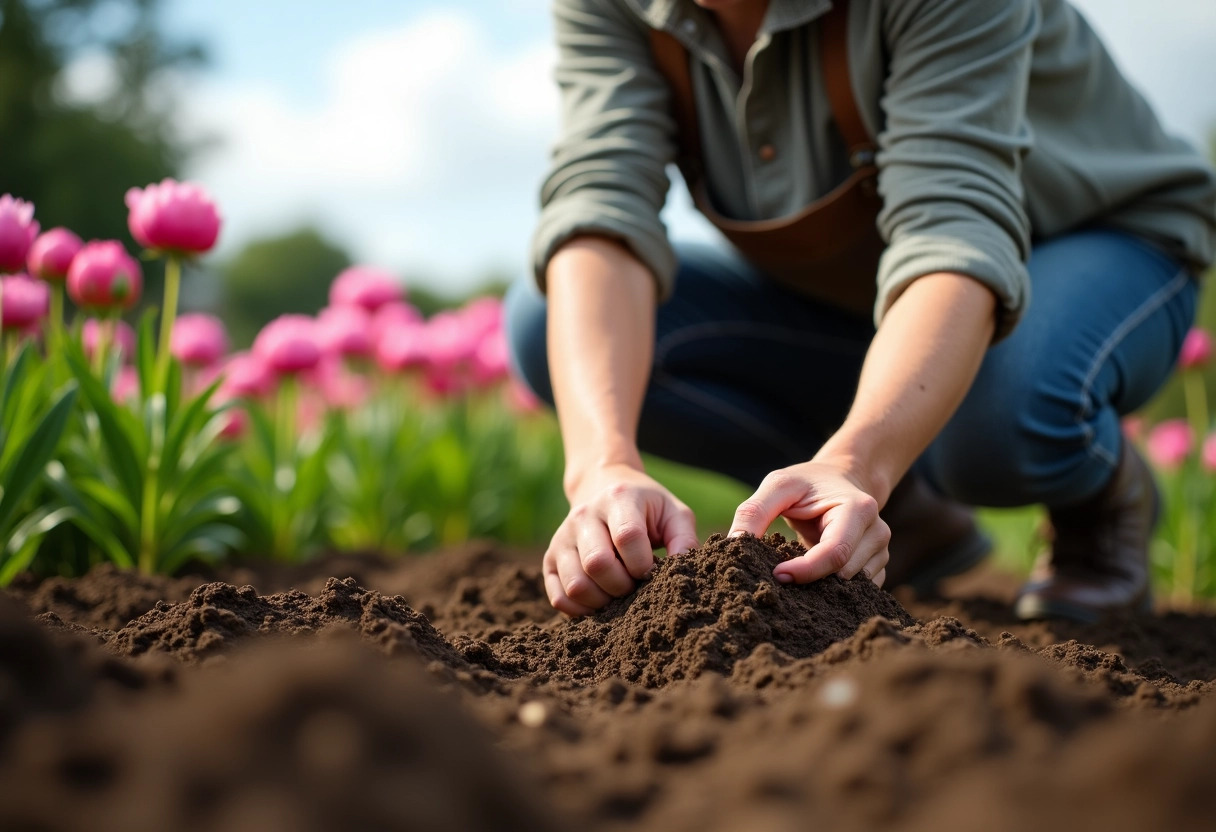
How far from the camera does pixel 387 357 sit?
3.65 meters

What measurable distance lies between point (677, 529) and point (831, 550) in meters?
0.22

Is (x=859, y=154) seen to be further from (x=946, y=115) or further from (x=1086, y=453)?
(x=1086, y=453)

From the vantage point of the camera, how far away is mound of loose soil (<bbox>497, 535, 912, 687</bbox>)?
1120 mm

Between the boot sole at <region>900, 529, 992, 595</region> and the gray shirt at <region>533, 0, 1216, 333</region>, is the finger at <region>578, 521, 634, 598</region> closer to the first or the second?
the gray shirt at <region>533, 0, 1216, 333</region>

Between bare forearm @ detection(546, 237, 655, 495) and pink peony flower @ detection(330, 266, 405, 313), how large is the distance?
193 cm

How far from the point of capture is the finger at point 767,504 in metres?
1.22

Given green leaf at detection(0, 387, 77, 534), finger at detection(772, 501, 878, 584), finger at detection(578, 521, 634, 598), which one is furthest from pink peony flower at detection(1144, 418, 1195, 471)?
green leaf at detection(0, 387, 77, 534)

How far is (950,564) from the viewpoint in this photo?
249 centimetres

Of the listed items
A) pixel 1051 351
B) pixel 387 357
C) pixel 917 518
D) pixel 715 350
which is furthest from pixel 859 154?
pixel 387 357

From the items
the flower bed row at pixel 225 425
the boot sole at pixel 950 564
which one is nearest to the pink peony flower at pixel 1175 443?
the boot sole at pixel 950 564

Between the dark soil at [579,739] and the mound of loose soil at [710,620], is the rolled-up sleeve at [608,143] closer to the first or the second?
the mound of loose soil at [710,620]

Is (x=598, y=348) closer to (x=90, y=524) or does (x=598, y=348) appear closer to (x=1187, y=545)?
(x=90, y=524)

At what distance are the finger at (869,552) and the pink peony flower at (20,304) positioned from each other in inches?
71.1

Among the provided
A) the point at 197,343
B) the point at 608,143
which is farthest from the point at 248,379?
the point at 608,143
